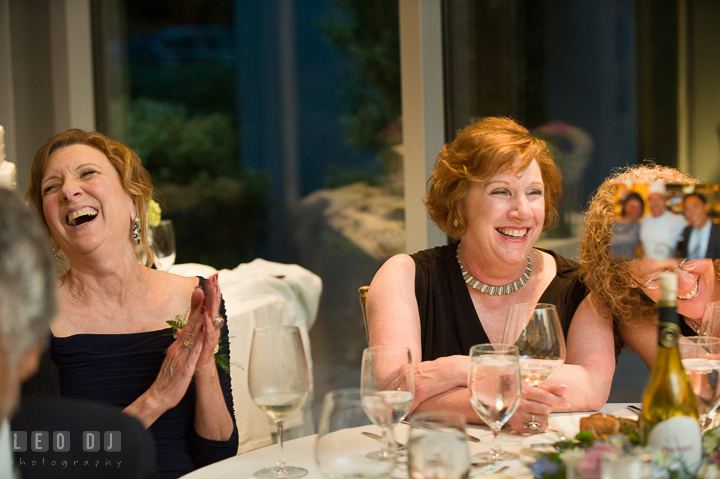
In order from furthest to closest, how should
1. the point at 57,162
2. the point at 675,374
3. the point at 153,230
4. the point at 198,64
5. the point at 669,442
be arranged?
1. the point at 198,64
2. the point at 153,230
3. the point at 57,162
4. the point at 675,374
5. the point at 669,442

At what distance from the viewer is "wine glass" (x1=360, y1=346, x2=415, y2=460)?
3.76ft

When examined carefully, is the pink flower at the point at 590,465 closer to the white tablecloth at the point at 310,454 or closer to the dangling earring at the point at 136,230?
the white tablecloth at the point at 310,454

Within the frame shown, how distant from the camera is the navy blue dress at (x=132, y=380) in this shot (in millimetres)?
1840

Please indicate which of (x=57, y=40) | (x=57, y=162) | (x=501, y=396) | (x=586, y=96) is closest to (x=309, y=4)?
(x=57, y=40)

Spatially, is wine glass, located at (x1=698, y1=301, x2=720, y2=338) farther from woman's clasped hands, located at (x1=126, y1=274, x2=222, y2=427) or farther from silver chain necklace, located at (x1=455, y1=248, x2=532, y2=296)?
woman's clasped hands, located at (x1=126, y1=274, x2=222, y2=427)

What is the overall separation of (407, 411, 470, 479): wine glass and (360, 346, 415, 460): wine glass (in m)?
0.27

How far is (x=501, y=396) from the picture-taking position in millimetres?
1135

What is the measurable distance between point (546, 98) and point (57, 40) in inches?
124

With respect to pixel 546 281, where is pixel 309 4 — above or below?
above

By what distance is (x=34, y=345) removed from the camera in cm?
80

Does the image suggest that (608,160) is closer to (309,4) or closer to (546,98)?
(546,98)

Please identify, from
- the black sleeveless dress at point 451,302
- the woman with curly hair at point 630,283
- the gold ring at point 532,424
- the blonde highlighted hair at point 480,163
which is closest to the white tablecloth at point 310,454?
the gold ring at point 532,424

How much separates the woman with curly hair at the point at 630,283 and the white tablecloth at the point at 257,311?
1488mm

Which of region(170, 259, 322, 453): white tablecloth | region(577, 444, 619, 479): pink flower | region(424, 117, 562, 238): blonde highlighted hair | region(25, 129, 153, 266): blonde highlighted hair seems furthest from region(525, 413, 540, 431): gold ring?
region(170, 259, 322, 453): white tablecloth
